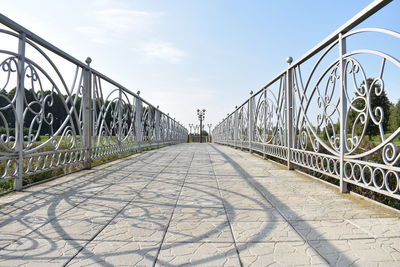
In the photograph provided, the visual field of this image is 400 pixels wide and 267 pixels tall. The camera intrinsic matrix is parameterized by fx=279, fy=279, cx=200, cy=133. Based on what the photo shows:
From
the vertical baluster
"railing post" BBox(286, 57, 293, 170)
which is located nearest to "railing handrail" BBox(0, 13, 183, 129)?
"railing post" BBox(286, 57, 293, 170)

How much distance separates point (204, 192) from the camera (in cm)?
319

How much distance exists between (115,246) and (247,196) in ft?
5.42

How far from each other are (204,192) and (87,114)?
115 inches

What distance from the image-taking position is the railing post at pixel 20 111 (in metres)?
3.07

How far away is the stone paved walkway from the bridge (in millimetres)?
10

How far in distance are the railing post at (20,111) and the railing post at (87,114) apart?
1.78m

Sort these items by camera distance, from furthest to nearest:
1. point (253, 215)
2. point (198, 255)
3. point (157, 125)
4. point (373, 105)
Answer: point (157, 125), point (373, 105), point (253, 215), point (198, 255)

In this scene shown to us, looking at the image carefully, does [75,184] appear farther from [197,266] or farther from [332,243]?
[332,243]

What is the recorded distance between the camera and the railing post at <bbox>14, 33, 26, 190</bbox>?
3.07 m

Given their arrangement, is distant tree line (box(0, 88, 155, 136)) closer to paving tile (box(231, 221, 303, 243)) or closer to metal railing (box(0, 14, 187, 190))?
metal railing (box(0, 14, 187, 190))

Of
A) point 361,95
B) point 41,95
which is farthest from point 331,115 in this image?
point 41,95

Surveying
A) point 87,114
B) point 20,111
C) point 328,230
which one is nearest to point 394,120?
point 328,230

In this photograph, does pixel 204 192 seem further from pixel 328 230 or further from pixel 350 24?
pixel 350 24

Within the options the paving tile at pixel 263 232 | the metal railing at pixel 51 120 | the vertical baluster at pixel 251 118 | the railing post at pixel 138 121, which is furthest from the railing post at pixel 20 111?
the vertical baluster at pixel 251 118
